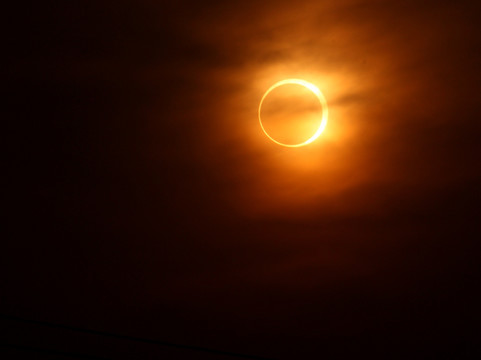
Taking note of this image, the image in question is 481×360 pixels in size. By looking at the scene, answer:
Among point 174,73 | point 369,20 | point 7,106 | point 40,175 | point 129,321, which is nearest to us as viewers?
point 369,20

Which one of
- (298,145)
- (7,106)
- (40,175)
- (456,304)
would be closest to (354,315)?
(456,304)

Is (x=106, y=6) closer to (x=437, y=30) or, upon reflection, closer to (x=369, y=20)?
(x=369, y=20)

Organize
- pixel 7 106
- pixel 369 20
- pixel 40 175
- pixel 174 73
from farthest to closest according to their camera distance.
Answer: pixel 40 175
pixel 7 106
pixel 174 73
pixel 369 20

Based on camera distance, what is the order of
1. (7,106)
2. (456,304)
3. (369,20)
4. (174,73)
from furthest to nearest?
1. (456,304)
2. (7,106)
3. (174,73)
4. (369,20)

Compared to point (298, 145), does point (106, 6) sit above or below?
above

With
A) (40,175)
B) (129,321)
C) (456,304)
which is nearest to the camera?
(40,175)

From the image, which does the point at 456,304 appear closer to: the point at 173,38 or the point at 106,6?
the point at 173,38

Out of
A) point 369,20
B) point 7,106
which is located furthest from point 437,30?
point 7,106

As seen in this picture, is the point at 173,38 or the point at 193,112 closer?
the point at 173,38

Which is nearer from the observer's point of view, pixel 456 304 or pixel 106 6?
pixel 106 6
